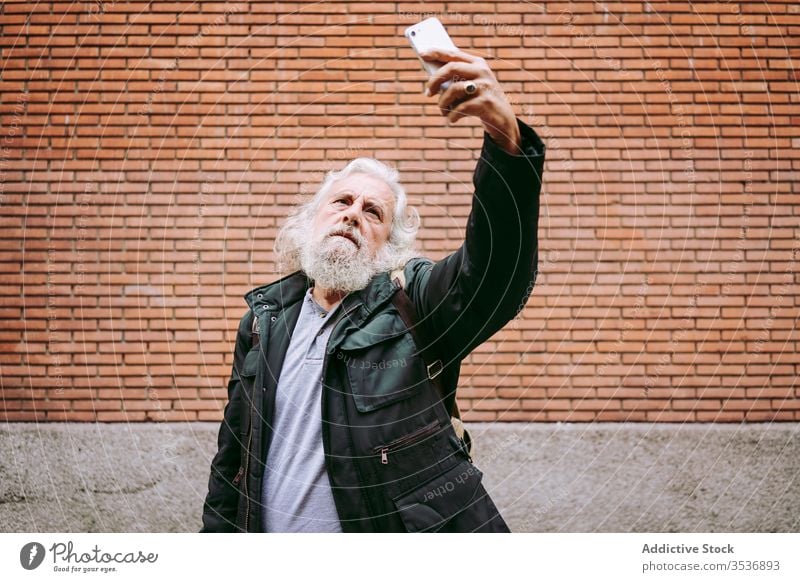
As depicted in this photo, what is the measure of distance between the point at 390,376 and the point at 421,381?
0.07 m

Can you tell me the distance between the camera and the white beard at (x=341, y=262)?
70.4 inches

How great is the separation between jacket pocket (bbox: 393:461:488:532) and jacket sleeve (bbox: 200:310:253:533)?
0.51 meters

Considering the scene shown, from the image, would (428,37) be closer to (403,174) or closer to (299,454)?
(299,454)

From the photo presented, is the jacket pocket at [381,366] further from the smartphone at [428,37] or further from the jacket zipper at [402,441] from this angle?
the smartphone at [428,37]

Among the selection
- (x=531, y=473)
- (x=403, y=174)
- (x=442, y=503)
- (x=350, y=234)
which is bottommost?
(x=531, y=473)

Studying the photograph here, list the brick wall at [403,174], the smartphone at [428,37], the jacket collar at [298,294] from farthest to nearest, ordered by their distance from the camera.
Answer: the brick wall at [403,174], the jacket collar at [298,294], the smartphone at [428,37]

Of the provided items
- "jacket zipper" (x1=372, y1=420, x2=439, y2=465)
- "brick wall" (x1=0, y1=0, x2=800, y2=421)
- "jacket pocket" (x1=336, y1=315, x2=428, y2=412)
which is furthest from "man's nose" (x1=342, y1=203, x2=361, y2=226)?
"brick wall" (x1=0, y1=0, x2=800, y2=421)

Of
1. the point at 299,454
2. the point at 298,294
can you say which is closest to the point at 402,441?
the point at 299,454

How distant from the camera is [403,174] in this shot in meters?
3.25

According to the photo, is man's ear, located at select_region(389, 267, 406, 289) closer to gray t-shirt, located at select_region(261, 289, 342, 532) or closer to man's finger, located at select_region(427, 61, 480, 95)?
gray t-shirt, located at select_region(261, 289, 342, 532)

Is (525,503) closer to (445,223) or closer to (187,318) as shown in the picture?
(445,223)

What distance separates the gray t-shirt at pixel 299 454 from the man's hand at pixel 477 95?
0.65 meters

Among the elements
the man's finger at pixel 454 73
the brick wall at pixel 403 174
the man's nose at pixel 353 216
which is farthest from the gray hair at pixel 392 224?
the brick wall at pixel 403 174
